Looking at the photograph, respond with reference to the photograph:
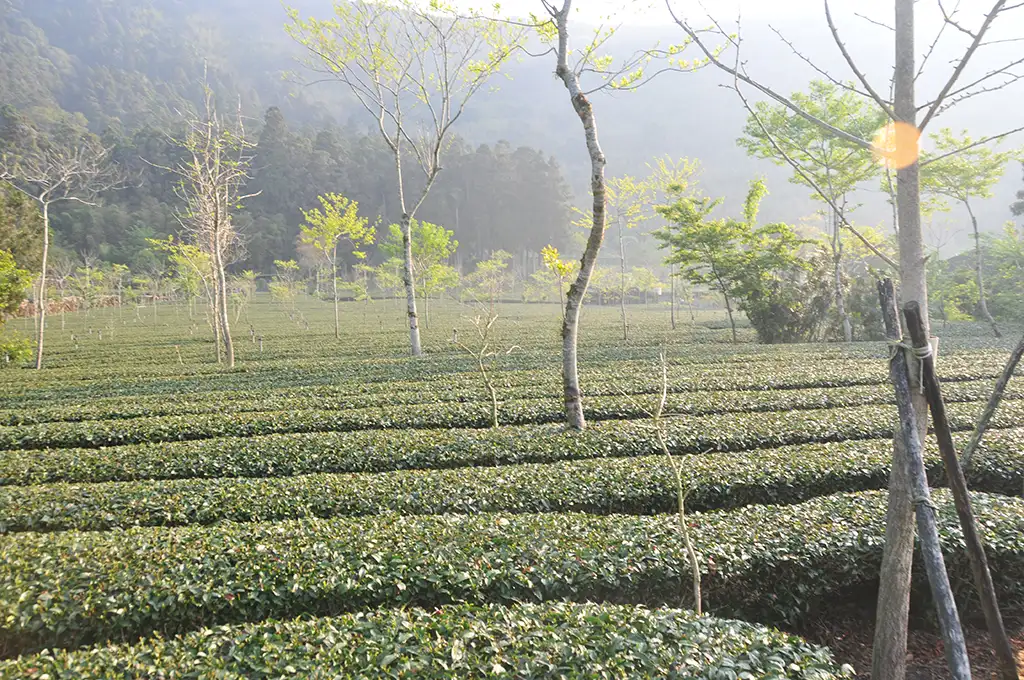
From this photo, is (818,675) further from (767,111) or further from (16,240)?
(16,240)

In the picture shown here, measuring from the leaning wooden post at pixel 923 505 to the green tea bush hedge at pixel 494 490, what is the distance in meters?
3.45

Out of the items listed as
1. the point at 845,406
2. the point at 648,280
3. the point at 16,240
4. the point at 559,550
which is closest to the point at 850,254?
the point at 845,406

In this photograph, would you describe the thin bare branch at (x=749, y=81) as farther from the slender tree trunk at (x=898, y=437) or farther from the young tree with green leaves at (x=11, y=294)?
the young tree with green leaves at (x=11, y=294)

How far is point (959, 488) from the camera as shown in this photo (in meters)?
3.15

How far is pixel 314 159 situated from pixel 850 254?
92.9 m

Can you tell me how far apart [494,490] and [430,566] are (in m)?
1.99

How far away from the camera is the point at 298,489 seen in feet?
21.9

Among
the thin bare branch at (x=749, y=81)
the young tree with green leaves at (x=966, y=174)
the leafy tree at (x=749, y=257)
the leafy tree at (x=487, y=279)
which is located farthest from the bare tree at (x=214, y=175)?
the leafy tree at (x=487, y=279)

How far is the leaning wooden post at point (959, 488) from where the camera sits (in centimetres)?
304

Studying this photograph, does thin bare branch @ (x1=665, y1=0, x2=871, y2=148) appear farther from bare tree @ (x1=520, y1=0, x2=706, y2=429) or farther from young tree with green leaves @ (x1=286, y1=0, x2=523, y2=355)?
young tree with green leaves @ (x1=286, y1=0, x2=523, y2=355)

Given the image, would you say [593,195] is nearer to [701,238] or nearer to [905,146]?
[905,146]

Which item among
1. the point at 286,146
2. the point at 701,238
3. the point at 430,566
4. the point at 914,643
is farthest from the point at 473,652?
the point at 286,146

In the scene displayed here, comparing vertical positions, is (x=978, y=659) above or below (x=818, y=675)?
below

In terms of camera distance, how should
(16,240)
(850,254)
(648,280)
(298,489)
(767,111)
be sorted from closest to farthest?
(298,489), (767,111), (16,240), (850,254), (648,280)
